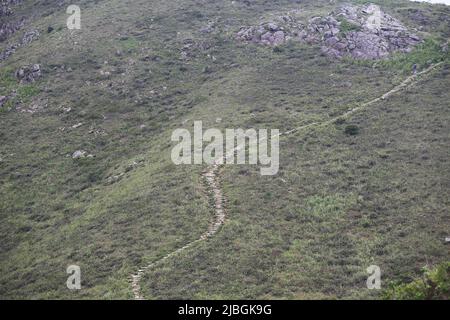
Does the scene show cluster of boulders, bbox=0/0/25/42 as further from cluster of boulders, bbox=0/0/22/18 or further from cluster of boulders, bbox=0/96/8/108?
cluster of boulders, bbox=0/96/8/108

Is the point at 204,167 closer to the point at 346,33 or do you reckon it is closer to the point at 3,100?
the point at 3,100

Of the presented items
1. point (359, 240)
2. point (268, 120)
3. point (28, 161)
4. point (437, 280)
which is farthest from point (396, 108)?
point (28, 161)

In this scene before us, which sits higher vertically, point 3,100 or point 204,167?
point 3,100

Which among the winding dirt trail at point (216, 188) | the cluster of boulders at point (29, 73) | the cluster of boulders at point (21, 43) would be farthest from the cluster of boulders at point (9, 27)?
the winding dirt trail at point (216, 188)

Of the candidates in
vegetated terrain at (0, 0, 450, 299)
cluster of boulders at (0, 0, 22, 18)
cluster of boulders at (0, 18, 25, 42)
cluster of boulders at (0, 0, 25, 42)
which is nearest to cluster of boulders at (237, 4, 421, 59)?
vegetated terrain at (0, 0, 450, 299)

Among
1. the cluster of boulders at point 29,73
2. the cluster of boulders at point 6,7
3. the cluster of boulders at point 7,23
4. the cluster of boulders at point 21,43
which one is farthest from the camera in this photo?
the cluster of boulders at point 6,7

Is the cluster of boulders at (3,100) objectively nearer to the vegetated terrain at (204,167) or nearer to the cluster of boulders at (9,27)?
the vegetated terrain at (204,167)

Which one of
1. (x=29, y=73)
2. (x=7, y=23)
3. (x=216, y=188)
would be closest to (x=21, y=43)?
(x=7, y=23)
